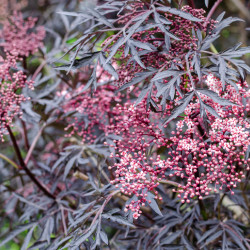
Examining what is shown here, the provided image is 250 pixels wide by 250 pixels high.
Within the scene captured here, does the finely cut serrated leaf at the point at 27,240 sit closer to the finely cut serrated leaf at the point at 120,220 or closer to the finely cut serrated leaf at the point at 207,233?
the finely cut serrated leaf at the point at 120,220

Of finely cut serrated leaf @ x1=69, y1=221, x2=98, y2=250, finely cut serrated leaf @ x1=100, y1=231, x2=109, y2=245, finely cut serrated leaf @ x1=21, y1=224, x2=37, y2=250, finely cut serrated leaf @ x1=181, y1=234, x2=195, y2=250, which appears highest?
finely cut serrated leaf @ x1=69, y1=221, x2=98, y2=250

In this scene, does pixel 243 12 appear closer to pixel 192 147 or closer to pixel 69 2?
pixel 69 2

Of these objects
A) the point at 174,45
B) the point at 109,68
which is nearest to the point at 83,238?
the point at 109,68

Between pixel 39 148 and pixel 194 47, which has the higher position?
pixel 194 47

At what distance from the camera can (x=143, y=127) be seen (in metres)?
0.86

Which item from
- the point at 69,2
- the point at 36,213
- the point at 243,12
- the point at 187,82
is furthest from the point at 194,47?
the point at 69,2

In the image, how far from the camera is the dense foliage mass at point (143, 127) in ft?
2.52

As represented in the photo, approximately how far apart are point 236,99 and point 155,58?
249mm

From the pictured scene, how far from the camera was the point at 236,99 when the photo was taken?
815 millimetres

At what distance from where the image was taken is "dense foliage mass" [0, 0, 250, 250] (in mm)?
768

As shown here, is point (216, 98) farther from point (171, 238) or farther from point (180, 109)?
point (171, 238)

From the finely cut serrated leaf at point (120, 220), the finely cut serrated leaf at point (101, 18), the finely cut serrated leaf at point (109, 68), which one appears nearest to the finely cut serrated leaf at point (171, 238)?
the finely cut serrated leaf at point (120, 220)

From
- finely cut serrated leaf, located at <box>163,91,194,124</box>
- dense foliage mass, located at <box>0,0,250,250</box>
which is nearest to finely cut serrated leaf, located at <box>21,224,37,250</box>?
dense foliage mass, located at <box>0,0,250,250</box>

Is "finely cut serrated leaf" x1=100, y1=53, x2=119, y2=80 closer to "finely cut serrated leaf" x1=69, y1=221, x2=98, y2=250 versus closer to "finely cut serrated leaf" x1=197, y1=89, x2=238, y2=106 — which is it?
"finely cut serrated leaf" x1=197, y1=89, x2=238, y2=106
